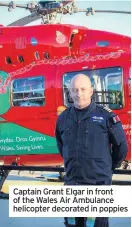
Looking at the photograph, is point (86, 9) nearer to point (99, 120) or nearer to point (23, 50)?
point (23, 50)

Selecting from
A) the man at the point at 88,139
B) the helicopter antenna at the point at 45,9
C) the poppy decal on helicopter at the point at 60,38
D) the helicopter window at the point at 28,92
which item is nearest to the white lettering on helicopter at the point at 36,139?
the helicopter window at the point at 28,92

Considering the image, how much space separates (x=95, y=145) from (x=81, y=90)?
379mm

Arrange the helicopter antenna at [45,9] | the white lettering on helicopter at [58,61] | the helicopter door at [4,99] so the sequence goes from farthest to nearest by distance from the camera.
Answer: the helicopter antenna at [45,9]
the helicopter door at [4,99]
the white lettering on helicopter at [58,61]

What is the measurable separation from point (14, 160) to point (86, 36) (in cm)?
212

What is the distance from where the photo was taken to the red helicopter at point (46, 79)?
5488mm

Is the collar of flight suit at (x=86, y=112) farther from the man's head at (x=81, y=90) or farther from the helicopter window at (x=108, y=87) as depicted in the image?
the helicopter window at (x=108, y=87)

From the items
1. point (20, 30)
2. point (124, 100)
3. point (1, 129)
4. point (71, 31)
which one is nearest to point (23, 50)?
point (20, 30)

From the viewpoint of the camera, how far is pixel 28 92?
19.6 feet

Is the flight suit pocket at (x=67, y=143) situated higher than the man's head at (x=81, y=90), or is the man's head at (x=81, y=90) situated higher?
the man's head at (x=81, y=90)

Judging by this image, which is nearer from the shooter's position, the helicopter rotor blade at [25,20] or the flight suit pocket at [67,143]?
the flight suit pocket at [67,143]

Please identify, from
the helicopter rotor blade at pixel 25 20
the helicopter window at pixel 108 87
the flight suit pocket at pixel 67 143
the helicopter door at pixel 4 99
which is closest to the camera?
the flight suit pocket at pixel 67 143

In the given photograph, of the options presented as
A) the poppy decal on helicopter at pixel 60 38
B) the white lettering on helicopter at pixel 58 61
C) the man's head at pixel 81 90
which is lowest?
the man's head at pixel 81 90

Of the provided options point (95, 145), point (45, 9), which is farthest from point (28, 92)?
point (95, 145)

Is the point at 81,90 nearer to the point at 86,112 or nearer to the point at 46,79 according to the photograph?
the point at 86,112
